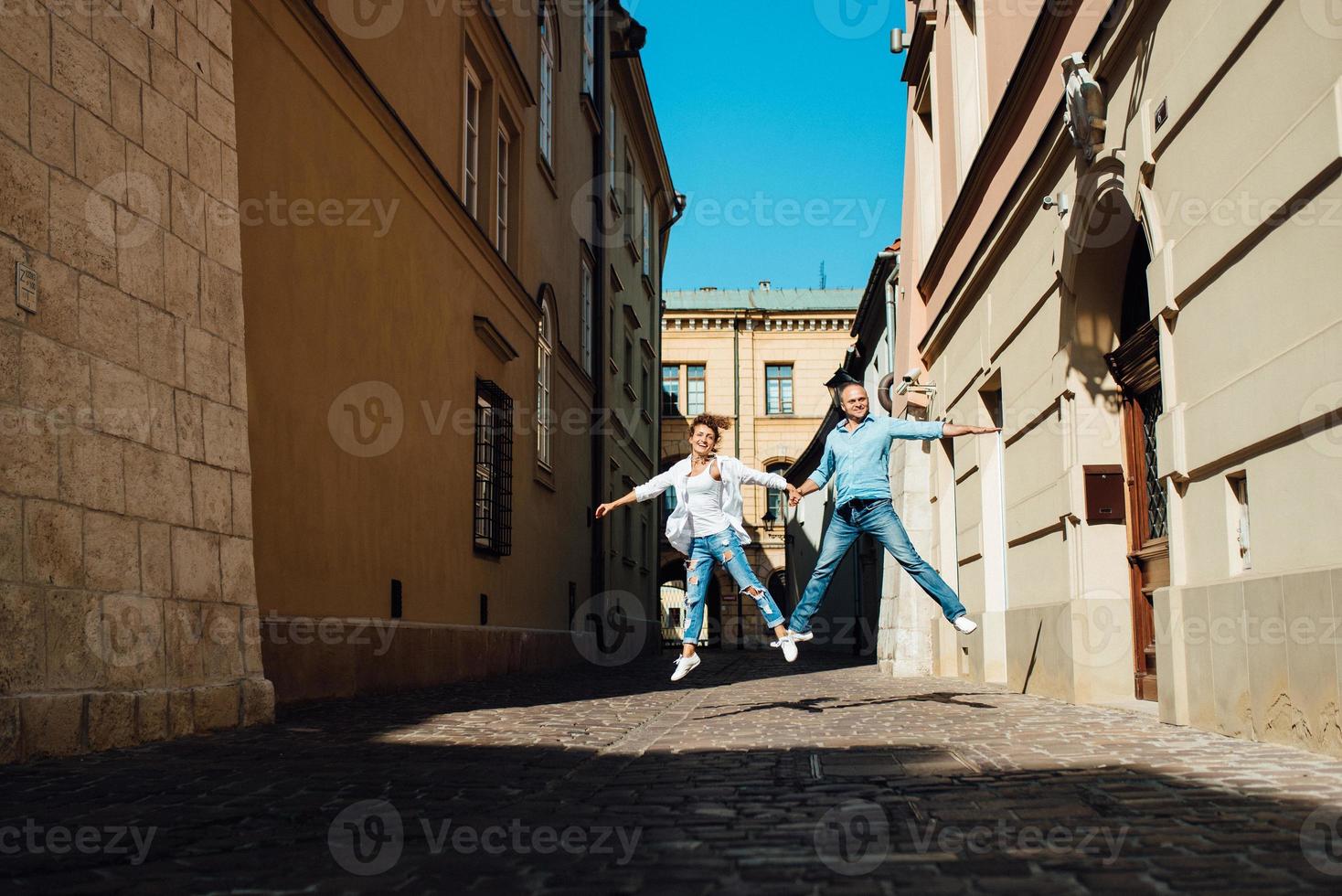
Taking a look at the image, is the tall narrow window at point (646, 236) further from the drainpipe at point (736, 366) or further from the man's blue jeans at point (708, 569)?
the man's blue jeans at point (708, 569)

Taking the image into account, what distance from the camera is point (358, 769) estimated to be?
4793mm

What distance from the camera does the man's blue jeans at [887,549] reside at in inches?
304

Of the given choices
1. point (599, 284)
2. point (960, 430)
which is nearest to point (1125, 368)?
point (960, 430)

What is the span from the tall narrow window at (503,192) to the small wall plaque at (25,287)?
9344 mm

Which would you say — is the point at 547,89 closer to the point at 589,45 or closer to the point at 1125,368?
the point at 589,45

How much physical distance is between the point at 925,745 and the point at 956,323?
8.38 meters

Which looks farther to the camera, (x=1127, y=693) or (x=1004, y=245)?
(x=1004, y=245)

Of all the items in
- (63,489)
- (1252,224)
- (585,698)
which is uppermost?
(1252,224)

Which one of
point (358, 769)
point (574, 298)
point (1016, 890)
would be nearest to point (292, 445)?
point (358, 769)

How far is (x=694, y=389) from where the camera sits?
150 feet

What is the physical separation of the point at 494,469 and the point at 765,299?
36.8 meters

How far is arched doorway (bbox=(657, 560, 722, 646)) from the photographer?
45.6 metres

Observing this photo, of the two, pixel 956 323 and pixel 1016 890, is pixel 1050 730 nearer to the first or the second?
pixel 1016 890

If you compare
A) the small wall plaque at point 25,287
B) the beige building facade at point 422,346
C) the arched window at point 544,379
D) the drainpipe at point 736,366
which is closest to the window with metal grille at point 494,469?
the beige building facade at point 422,346
